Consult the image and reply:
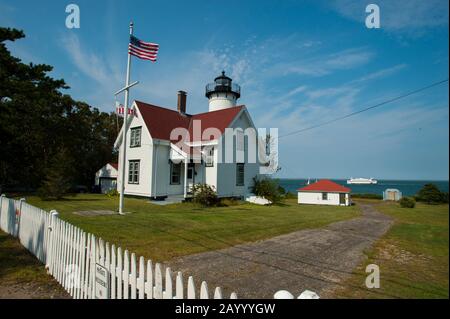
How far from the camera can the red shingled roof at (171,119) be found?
22967 mm

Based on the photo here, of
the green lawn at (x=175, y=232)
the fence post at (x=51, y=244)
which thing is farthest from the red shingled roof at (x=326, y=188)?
the fence post at (x=51, y=244)

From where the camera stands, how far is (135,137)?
24000 mm

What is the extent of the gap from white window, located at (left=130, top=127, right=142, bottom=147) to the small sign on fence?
20.0 m

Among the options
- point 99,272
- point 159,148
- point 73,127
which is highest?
point 73,127

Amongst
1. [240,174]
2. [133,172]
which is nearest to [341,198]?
[240,174]

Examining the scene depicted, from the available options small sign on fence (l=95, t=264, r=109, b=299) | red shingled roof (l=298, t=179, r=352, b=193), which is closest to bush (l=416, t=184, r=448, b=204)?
red shingled roof (l=298, t=179, r=352, b=193)

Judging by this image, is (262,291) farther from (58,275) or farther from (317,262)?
(58,275)

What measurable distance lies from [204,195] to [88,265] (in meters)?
15.7

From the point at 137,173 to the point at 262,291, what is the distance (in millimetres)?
20053

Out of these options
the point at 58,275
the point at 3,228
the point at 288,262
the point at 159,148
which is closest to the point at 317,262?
the point at 288,262

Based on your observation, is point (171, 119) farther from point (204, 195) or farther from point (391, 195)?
point (391, 195)

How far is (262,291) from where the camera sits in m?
5.00

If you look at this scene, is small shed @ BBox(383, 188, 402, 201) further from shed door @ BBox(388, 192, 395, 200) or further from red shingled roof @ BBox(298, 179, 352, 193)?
red shingled roof @ BBox(298, 179, 352, 193)

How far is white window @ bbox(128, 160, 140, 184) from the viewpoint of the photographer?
23344mm
